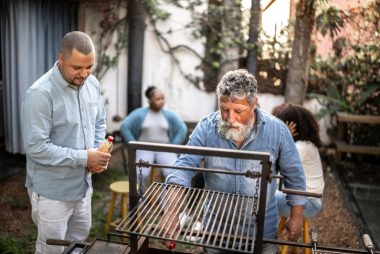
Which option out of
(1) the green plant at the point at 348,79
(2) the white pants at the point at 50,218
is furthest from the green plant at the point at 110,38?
(2) the white pants at the point at 50,218

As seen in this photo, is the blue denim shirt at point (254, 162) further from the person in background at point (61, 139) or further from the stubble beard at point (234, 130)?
the person in background at point (61, 139)

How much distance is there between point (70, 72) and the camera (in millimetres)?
2504

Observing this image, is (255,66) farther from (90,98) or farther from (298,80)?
(90,98)

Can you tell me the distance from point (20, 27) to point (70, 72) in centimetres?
364

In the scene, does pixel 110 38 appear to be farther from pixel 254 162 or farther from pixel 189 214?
pixel 189 214

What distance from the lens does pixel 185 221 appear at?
190 cm

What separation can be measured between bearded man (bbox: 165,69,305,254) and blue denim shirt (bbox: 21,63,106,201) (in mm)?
792

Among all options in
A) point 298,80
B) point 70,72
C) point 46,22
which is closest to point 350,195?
point 298,80

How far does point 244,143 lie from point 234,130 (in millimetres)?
118

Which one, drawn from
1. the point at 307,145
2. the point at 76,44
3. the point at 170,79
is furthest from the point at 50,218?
the point at 170,79

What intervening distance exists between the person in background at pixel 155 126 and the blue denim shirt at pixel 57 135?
7.52 feet

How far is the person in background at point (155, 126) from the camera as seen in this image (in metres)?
5.10

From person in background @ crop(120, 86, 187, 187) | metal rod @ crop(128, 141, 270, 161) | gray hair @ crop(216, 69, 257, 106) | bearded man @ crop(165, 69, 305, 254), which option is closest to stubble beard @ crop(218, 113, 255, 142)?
bearded man @ crop(165, 69, 305, 254)

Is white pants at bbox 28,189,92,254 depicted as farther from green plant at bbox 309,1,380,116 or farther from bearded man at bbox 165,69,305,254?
green plant at bbox 309,1,380,116
